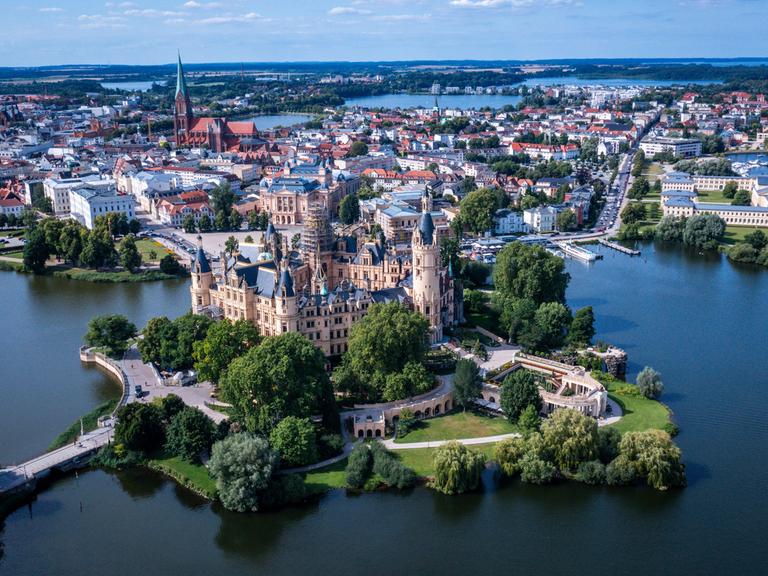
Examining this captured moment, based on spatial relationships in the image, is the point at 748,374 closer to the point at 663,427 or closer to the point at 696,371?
the point at 696,371

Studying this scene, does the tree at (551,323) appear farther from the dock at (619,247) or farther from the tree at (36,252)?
the tree at (36,252)

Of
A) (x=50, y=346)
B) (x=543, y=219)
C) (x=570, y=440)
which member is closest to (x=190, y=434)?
(x=570, y=440)

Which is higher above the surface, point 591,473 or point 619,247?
point 619,247

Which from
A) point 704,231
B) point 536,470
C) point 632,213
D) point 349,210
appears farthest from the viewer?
point 349,210

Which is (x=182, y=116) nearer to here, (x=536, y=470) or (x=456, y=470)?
(x=456, y=470)

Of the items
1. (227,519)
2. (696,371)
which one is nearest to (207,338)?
(227,519)

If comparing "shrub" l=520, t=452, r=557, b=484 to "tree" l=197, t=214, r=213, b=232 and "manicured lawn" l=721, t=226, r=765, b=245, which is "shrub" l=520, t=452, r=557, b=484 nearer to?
"manicured lawn" l=721, t=226, r=765, b=245

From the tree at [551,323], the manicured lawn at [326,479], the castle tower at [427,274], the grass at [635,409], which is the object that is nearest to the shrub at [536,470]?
the grass at [635,409]
